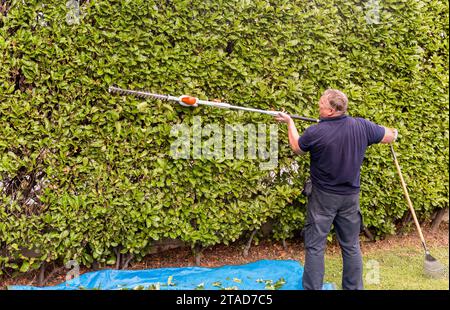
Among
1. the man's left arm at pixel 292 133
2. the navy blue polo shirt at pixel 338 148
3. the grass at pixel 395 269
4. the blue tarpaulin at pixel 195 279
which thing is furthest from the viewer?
the grass at pixel 395 269

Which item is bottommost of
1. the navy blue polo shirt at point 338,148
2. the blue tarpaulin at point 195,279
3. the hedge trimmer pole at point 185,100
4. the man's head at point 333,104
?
the blue tarpaulin at point 195,279

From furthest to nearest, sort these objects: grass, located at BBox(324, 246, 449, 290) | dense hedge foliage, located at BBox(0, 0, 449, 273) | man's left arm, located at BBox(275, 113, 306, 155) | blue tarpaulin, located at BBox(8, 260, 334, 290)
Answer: grass, located at BBox(324, 246, 449, 290) → blue tarpaulin, located at BBox(8, 260, 334, 290) → man's left arm, located at BBox(275, 113, 306, 155) → dense hedge foliage, located at BBox(0, 0, 449, 273)

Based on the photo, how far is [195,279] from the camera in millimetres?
4062

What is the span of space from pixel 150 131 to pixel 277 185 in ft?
4.69

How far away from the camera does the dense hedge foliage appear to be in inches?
144

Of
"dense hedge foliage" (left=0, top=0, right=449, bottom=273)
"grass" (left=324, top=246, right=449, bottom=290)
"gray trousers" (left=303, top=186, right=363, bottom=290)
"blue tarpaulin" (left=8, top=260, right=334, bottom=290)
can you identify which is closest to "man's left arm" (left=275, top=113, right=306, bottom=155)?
"dense hedge foliage" (left=0, top=0, right=449, bottom=273)

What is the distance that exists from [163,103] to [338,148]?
163 centimetres

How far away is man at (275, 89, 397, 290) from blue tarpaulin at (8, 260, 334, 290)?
1.17ft

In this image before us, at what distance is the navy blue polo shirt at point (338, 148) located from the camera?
3523 mm

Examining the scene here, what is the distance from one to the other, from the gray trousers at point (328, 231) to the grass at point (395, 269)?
0.38m

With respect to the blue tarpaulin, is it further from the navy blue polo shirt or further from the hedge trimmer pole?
the hedge trimmer pole

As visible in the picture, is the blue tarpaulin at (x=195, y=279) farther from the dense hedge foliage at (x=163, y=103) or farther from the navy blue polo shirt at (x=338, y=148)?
the navy blue polo shirt at (x=338, y=148)

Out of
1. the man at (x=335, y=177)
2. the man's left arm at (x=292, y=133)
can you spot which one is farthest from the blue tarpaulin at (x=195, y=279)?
the man's left arm at (x=292, y=133)
